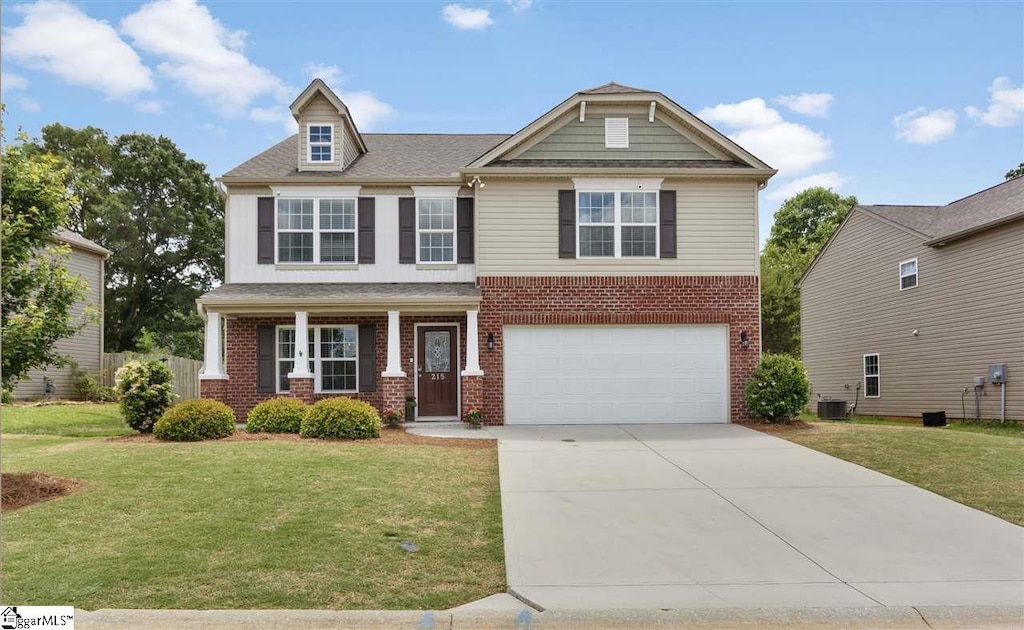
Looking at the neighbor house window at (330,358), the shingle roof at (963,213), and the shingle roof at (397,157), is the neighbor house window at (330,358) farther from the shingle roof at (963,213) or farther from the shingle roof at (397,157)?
the shingle roof at (963,213)

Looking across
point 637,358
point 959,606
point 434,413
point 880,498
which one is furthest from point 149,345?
point 959,606

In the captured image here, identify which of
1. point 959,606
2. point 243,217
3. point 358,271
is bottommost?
point 959,606

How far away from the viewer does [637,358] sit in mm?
17203

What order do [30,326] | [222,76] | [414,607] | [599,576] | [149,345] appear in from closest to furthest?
[414,607]
[599,576]
[30,326]
[222,76]
[149,345]

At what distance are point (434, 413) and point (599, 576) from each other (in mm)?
10961

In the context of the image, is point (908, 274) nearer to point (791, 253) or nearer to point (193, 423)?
point (193, 423)

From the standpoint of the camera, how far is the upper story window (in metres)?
18.1

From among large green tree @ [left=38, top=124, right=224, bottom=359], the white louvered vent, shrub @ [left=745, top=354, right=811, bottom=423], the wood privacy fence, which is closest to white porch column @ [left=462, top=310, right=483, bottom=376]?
the white louvered vent

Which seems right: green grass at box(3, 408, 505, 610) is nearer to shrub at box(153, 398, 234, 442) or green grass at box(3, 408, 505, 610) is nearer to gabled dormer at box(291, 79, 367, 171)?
shrub at box(153, 398, 234, 442)

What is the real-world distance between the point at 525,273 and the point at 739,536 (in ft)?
32.4

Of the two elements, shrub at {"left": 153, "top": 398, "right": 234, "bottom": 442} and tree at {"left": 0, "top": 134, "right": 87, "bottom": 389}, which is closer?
tree at {"left": 0, "top": 134, "right": 87, "bottom": 389}

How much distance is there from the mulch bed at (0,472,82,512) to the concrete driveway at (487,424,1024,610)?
5122mm

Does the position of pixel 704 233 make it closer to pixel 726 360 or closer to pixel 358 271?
pixel 726 360

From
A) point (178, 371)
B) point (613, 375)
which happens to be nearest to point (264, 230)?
point (613, 375)
